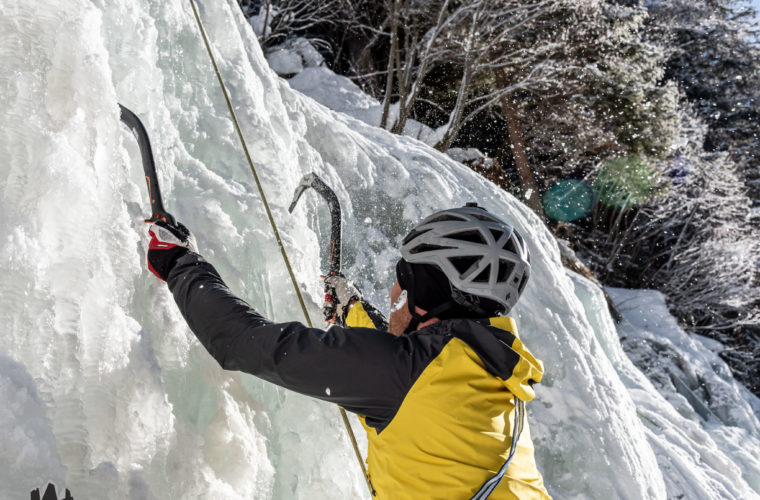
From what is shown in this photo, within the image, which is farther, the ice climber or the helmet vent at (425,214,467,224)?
the helmet vent at (425,214,467,224)

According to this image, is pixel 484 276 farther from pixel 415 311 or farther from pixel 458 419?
pixel 458 419

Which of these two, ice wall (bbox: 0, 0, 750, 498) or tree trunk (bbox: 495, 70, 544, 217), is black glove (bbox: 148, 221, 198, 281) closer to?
ice wall (bbox: 0, 0, 750, 498)

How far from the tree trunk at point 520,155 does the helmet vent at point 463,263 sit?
10.1 m

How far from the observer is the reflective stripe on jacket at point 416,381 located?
4.36 ft

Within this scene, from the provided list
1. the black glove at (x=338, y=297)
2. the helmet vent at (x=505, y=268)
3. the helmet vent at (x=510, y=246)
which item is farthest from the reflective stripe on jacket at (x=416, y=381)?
the black glove at (x=338, y=297)

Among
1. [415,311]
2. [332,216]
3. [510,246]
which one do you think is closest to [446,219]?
[510,246]

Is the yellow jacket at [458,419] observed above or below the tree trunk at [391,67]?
above

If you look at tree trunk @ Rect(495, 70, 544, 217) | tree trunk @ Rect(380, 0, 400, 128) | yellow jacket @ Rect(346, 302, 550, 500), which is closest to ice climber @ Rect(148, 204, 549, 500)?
yellow jacket @ Rect(346, 302, 550, 500)

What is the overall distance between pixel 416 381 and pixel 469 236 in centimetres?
55

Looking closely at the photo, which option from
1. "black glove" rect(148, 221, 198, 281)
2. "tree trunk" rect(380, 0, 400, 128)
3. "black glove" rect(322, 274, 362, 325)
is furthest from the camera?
"tree trunk" rect(380, 0, 400, 128)

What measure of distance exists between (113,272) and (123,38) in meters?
1.23

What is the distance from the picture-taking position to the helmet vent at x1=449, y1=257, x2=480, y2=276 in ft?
5.30

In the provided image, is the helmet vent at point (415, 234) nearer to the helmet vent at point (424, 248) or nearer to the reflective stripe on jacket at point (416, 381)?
the helmet vent at point (424, 248)

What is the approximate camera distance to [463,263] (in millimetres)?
1630
